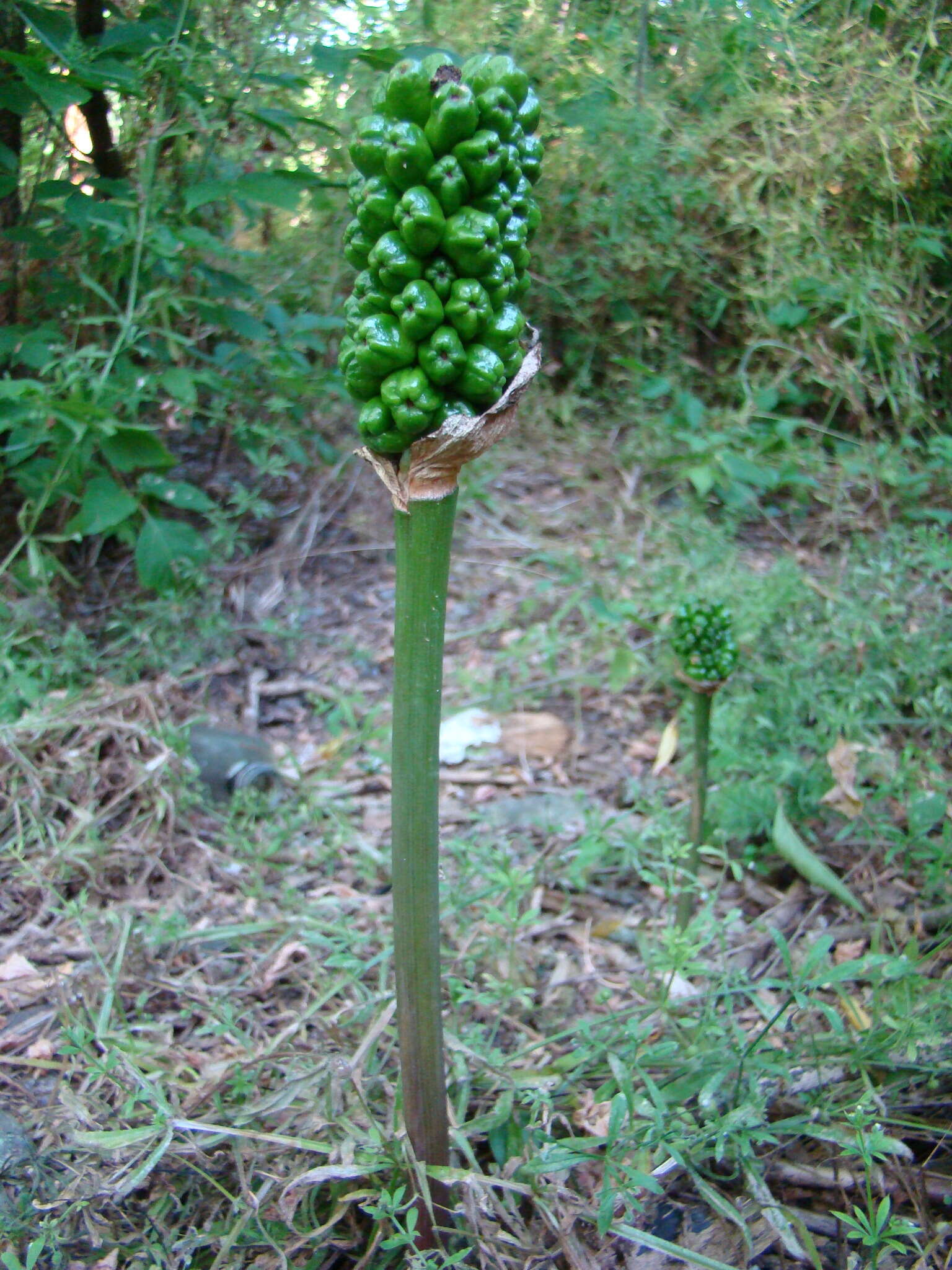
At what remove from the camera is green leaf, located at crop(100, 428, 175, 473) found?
3.04 m

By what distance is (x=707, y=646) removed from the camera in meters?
2.25

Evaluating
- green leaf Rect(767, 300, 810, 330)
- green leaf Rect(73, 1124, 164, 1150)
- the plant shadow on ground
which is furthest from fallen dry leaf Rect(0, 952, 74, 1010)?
green leaf Rect(767, 300, 810, 330)

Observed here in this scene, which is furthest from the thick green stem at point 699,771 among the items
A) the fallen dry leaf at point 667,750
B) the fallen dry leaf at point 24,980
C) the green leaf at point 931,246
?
the green leaf at point 931,246

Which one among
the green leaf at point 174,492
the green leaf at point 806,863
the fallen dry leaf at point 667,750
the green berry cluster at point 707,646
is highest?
the green berry cluster at point 707,646

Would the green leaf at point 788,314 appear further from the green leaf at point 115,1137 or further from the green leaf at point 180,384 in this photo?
the green leaf at point 115,1137

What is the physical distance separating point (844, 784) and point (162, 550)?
234cm

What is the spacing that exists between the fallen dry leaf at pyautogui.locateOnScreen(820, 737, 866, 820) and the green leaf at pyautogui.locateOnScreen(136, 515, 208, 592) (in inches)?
87.3

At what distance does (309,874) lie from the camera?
2746 millimetres

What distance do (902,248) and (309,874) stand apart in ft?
11.3

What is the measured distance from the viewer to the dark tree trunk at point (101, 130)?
3035mm

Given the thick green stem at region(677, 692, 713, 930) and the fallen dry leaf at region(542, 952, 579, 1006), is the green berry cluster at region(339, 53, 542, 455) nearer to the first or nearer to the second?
the thick green stem at region(677, 692, 713, 930)

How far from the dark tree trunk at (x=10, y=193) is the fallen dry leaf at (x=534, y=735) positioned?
2268mm

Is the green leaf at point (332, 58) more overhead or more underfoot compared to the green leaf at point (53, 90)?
more overhead

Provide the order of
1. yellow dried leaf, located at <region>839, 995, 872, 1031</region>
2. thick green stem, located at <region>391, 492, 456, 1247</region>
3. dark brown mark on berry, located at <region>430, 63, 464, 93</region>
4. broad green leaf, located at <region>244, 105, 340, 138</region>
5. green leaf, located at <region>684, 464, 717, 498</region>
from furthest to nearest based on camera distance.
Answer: green leaf, located at <region>684, 464, 717, 498</region> < broad green leaf, located at <region>244, 105, 340, 138</region> < yellow dried leaf, located at <region>839, 995, 872, 1031</region> < thick green stem, located at <region>391, 492, 456, 1247</region> < dark brown mark on berry, located at <region>430, 63, 464, 93</region>
